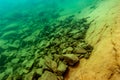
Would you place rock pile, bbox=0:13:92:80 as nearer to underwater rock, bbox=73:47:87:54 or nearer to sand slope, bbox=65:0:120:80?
underwater rock, bbox=73:47:87:54

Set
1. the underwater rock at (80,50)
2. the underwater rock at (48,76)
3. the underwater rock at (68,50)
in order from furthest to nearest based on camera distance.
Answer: the underwater rock at (68,50) → the underwater rock at (80,50) → the underwater rock at (48,76)

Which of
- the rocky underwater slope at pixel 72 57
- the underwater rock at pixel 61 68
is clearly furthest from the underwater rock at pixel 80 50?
the underwater rock at pixel 61 68

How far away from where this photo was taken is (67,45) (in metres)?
6.46

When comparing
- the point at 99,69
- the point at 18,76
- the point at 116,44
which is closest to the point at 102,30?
the point at 116,44

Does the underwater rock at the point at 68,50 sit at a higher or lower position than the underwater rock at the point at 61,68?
higher

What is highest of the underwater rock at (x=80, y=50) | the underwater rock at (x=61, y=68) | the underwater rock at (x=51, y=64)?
the underwater rock at (x=80, y=50)

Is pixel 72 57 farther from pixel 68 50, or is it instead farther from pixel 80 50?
pixel 68 50

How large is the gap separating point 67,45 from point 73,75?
6.00 ft

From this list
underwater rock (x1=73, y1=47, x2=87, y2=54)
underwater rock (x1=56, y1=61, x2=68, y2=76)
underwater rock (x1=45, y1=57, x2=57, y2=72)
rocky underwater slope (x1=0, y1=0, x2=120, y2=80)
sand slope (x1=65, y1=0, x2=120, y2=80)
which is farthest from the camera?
underwater rock (x1=73, y1=47, x2=87, y2=54)

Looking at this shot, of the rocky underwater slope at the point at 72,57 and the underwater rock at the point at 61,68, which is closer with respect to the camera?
the rocky underwater slope at the point at 72,57

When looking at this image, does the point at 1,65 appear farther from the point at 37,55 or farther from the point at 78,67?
the point at 78,67

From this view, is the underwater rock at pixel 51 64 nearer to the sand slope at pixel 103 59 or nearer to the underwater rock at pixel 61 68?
the underwater rock at pixel 61 68

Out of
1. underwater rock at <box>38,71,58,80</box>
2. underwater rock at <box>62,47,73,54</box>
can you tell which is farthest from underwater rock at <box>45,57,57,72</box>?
underwater rock at <box>62,47,73,54</box>

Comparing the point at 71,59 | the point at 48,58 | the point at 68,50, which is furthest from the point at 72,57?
the point at 48,58
